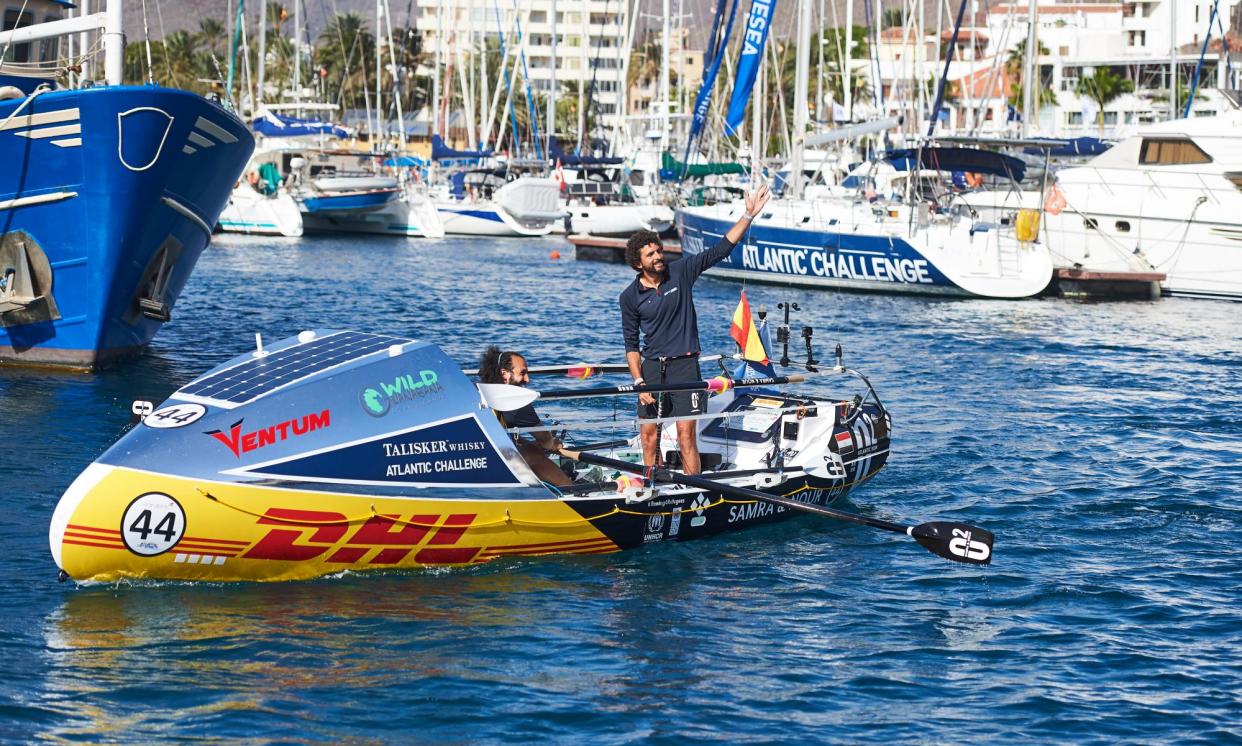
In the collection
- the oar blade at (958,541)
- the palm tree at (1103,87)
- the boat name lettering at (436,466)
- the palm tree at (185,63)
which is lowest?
the oar blade at (958,541)

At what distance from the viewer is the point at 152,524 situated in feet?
35.3

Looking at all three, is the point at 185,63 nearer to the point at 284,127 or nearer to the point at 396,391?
the point at 284,127

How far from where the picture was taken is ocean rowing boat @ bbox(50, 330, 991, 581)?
1080 cm

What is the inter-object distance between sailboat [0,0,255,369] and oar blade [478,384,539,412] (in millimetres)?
10788

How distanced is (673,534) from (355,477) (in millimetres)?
3133

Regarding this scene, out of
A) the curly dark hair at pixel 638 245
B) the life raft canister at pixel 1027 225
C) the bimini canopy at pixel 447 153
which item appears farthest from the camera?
the bimini canopy at pixel 447 153

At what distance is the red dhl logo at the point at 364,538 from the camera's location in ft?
36.8

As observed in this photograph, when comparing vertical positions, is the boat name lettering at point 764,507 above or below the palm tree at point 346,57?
below

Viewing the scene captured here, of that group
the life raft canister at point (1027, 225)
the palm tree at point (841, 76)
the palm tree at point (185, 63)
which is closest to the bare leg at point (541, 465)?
the life raft canister at point (1027, 225)

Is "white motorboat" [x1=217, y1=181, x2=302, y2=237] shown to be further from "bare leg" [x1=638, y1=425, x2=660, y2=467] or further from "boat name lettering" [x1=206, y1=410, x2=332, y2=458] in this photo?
"boat name lettering" [x1=206, y1=410, x2=332, y2=458]

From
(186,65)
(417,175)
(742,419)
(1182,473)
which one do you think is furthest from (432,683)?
(186,65)

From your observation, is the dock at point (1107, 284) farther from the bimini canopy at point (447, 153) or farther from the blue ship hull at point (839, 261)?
the bimini canopy at point (447, 153)

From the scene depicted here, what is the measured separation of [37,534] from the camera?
13039 mm

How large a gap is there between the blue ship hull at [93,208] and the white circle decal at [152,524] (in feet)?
37.2
